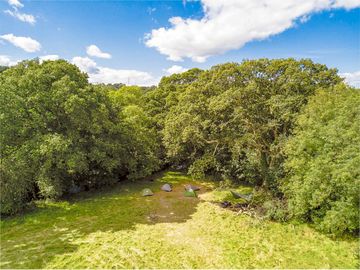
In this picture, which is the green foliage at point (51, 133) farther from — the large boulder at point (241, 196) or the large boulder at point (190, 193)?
the large boulder at point (241, 196)

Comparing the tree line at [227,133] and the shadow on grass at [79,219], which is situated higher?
the tree line at [227,133]

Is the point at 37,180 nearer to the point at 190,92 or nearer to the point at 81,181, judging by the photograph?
the point at 81,181

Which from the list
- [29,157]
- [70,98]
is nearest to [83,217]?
[29,157]

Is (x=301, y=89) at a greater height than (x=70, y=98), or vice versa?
(x=301, y=89)

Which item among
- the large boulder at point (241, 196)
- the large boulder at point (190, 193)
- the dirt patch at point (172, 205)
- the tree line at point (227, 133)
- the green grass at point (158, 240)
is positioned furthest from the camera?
the large boulder at point (190, 193)

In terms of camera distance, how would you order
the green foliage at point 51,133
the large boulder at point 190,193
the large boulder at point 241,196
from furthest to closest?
the large boulder at point 190,193 → the large boulder at point 241,196 → the green foliage at point 51,133

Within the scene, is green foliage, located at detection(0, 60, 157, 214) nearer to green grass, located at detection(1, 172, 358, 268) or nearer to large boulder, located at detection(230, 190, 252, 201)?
green grass, located at detection(1, 172, 358, 268)

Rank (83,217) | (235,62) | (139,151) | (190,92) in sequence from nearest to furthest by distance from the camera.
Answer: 1. (83,217)
2. (235,62)
3. (190,92)
4. (139,151)

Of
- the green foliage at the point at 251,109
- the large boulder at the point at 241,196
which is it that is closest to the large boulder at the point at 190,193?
the green foliage at the point at 251,109
